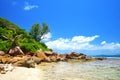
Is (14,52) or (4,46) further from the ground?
(4,46)

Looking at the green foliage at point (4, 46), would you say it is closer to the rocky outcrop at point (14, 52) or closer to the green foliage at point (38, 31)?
the rocky outcrop at point (14, 52)

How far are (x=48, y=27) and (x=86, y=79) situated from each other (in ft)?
190

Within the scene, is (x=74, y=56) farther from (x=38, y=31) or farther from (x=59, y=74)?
(x=59, y=74)

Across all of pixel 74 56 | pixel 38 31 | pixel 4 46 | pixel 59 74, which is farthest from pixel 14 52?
pixel 38 31

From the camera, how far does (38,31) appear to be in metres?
71.6

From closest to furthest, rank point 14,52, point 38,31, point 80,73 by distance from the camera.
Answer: point 80,73, point 14,52, point 38,31

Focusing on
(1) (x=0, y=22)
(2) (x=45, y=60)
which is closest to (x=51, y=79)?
(2) (x=45, y=60)

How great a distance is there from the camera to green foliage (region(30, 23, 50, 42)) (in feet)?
234

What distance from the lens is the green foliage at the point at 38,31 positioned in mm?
71444

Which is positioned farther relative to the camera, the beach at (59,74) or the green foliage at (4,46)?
the green foliage at (4,46)

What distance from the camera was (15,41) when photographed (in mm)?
41438

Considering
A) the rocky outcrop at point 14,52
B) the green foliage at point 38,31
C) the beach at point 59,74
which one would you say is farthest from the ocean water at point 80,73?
the green foliage at point 38,31

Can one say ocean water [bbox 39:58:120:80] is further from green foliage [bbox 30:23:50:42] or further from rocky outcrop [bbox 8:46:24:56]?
green foliage [bbox 30:23:50:42]

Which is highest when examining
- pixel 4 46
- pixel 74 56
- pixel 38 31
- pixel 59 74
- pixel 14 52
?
pixel 38 31
